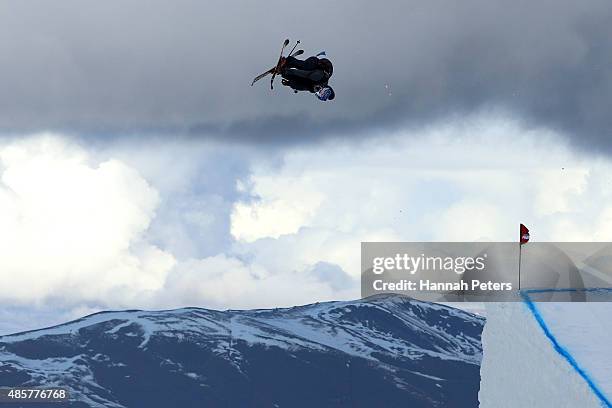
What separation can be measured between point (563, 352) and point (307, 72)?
21.0 meters

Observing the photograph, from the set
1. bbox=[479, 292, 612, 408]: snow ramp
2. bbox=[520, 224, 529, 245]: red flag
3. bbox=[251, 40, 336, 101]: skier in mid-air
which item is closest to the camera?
bbox=[479, 292, 612, 408]: snow ramp

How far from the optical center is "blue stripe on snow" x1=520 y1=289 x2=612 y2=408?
45.7 ft

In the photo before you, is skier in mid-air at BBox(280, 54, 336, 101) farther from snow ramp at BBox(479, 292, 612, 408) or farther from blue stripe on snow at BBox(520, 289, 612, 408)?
blue stripe on snow at BBox(520, 289, 612, 408)

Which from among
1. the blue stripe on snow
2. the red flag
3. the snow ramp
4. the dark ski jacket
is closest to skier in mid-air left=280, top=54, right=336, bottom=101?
the dark ski jacket

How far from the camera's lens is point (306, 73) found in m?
35.3

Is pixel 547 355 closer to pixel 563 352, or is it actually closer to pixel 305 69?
pixel 563 352

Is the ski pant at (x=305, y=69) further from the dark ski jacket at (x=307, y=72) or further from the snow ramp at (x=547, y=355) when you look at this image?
the snow ramp at (x=547, y=355)

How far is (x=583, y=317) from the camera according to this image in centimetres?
1742

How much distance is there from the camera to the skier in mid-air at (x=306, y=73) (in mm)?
35156

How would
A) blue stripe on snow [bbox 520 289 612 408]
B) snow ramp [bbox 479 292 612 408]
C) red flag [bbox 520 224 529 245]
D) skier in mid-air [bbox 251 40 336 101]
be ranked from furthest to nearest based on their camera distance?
skier in mid-air [bbox 251 40 336 101] → red flag [bbox 520 224 529 245] → snow ramp [bbox 479 292 612 408] → blue stripe on snow [bbox 520 289 612 408]

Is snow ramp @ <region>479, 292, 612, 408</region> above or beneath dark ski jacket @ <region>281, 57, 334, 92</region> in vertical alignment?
beneath

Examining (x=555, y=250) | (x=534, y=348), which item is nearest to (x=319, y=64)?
(x=555, y=250)

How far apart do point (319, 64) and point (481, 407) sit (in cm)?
1811

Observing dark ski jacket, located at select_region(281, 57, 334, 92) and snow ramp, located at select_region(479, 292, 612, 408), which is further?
dark ski jacket, located at select_region(281, 57, 334, 92)
